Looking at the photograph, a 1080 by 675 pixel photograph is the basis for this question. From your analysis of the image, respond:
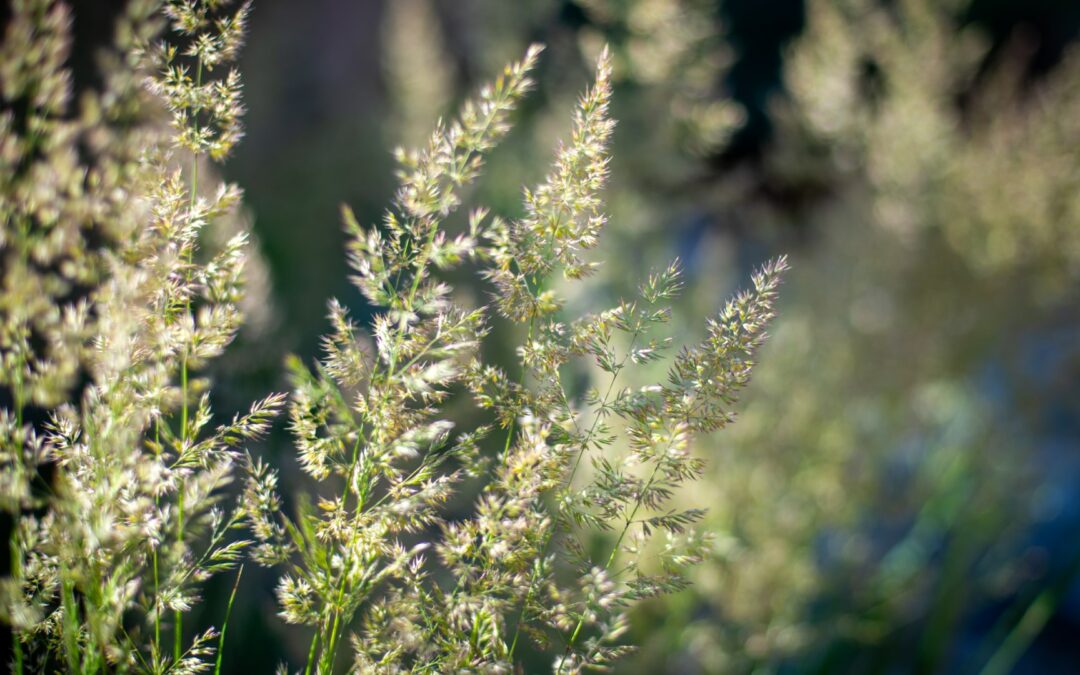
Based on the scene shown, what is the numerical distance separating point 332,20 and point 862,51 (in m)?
2.59

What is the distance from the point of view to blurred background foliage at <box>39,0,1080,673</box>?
1.23 m

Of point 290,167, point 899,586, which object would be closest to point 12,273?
point 899,586

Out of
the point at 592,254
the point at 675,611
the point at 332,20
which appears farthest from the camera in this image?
the point at 332,20

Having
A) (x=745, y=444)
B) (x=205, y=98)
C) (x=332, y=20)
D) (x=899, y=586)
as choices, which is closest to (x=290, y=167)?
(x=332, y=20)

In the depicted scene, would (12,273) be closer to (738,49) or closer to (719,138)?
(719,138)

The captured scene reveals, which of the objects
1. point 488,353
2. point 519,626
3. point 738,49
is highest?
point 738,49

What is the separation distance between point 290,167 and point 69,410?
2.28 metres

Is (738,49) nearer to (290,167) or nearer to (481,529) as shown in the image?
(290,167)

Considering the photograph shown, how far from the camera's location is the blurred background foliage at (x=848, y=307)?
1.23 metres

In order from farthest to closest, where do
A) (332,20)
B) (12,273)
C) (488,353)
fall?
1. (332,20)
2. (488,353)
3. (12,273)

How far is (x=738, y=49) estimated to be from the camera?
3.84 m

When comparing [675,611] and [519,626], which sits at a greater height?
[675,611]

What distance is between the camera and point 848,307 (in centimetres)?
148

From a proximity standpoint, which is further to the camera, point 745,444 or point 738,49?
Answer: point 738,49
